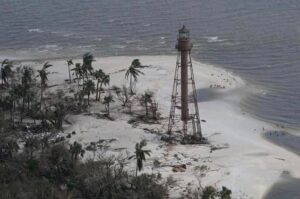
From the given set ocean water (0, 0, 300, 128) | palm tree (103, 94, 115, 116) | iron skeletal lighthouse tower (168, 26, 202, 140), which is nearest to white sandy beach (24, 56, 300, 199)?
palm tree (103, 94, 115, 116)

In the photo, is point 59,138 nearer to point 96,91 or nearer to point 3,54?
point 96,91

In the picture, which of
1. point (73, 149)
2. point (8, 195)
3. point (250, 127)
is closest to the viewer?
point (8, 195)

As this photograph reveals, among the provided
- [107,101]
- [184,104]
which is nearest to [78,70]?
[107,101]

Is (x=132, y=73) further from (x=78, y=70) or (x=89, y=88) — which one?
(x=78, y=70)

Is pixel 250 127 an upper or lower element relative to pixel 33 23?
lower

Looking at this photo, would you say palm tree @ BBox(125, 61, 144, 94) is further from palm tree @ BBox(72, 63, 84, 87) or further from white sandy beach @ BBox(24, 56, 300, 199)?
palm tree @ BBox(72, 63, 84, 87)

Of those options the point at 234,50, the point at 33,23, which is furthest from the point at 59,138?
the point at 33,23

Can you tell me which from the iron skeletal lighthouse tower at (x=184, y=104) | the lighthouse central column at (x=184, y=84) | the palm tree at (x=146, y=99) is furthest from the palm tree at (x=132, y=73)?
the lighthouse central column at (x=184, y=84)

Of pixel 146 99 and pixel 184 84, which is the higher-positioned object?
pixel 184 84
